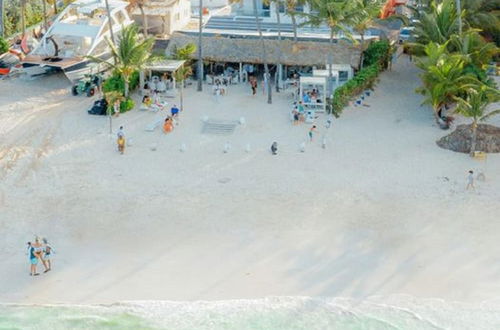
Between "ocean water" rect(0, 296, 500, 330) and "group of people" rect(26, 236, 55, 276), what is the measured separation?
165 cm

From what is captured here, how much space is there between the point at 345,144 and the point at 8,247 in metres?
14.7

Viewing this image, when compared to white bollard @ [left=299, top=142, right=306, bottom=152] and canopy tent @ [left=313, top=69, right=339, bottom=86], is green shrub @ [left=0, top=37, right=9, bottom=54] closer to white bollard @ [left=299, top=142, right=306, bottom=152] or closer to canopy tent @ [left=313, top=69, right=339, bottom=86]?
canopy tent @ [left=313, top=69, right=339, bottom=86]

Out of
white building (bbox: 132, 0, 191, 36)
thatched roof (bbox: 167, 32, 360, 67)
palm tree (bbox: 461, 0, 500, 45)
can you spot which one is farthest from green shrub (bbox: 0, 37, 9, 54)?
palm tree (bbox: 461, 0, 500, 45)

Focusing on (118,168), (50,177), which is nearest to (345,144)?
(118,168)

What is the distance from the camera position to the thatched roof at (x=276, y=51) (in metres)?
43.9

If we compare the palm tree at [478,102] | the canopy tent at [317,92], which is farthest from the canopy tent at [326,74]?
the palm tree at [478,102]

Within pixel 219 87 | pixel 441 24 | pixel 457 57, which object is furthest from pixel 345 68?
pixel 457 57

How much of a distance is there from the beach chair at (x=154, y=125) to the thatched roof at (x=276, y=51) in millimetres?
6806

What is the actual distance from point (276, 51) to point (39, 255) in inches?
819

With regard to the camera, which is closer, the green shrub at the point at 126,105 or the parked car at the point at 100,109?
the parked car at the point at 100,109

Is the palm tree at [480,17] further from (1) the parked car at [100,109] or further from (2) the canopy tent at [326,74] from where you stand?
(1) the parked car at [100,109]

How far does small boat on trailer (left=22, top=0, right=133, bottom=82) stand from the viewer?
43.7 m

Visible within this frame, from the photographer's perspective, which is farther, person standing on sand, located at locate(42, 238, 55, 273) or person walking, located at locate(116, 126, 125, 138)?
person walking, located at locate(116, 126, 125, 138)

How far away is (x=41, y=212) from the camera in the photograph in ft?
101
